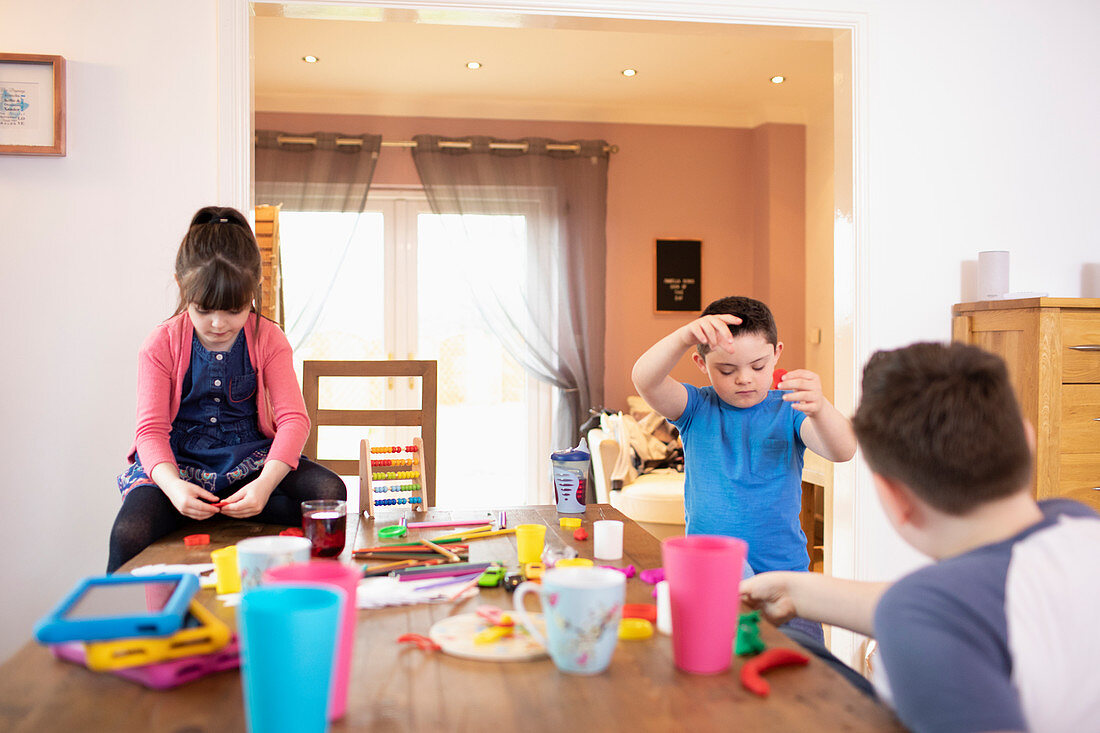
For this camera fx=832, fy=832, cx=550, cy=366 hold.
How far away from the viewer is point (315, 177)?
4.84 metres

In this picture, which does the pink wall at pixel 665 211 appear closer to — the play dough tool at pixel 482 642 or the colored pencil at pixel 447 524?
the colored pencil at pixel 447 524

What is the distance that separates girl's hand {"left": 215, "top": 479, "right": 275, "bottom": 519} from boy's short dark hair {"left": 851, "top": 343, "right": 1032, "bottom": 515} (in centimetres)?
114

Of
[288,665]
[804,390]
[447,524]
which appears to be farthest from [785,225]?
[288,665]

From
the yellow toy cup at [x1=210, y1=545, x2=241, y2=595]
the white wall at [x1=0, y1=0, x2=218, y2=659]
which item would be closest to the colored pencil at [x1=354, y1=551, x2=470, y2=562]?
the yellow toy cup at [x1=210, y1=545, x2=241, y2=595]

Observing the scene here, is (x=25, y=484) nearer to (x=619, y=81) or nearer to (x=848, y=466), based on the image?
(x=848, y=466)

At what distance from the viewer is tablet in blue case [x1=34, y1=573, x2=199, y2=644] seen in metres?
0.75

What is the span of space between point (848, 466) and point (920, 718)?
2.13 m

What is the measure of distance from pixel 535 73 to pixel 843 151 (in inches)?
88.8

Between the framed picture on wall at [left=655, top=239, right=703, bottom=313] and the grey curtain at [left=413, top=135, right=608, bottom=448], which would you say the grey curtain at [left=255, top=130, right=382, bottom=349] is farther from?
the framed picture on wall at [left=655, top=239, right=703, bottom=313]

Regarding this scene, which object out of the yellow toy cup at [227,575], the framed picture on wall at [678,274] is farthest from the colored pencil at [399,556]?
the framed picture on wall at [678,274]

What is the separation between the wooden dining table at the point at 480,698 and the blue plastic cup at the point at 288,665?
3.0 inches

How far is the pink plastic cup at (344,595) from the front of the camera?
2.33 ft

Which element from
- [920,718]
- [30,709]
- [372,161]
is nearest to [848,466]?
[920,718]

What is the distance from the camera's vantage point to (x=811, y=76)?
4488 millimetres
